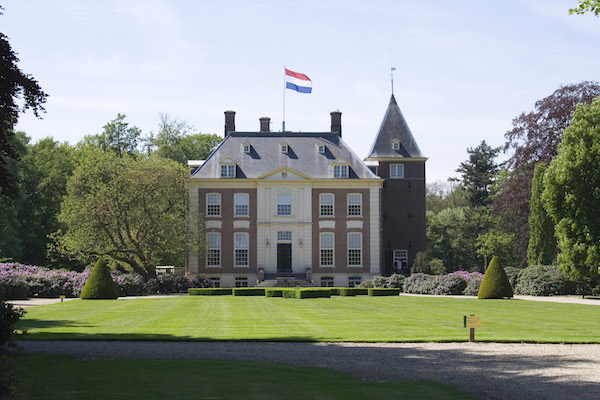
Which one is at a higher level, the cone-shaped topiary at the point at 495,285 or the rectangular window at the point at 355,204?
the rectangular window at the point at 355,204

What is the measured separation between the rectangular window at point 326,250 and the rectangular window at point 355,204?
2.09m

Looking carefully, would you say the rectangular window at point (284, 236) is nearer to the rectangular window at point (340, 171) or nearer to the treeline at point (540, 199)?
the rectangular window at point (340, 171)

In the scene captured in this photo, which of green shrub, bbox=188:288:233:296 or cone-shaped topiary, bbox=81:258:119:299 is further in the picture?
green shrub, bbox=188:288:233:296

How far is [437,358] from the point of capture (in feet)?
41.7

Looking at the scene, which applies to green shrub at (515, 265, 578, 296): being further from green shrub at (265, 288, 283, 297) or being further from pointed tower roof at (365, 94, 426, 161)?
pointed tower roof at (365, 94, 426, 161)

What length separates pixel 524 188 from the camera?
43.9 m

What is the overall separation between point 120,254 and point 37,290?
7933mm

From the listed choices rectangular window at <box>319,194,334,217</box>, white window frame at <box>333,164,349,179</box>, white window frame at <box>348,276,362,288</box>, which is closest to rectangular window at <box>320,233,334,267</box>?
rectangular window at <box>319,194,334,217</box>

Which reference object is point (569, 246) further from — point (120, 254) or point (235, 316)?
point (120, 254)

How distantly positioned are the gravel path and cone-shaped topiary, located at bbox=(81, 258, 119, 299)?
18192 mm

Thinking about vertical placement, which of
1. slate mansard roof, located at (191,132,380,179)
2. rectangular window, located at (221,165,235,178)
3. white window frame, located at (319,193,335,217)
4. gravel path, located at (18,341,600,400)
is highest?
slate mansard roof, located at (191,132,380,179)

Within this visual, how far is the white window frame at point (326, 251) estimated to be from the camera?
4728cm

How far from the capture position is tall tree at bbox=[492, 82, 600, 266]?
41688 mm

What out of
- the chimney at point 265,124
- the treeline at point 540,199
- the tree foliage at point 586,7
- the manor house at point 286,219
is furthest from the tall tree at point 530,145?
the tree foliage at point 586,7
